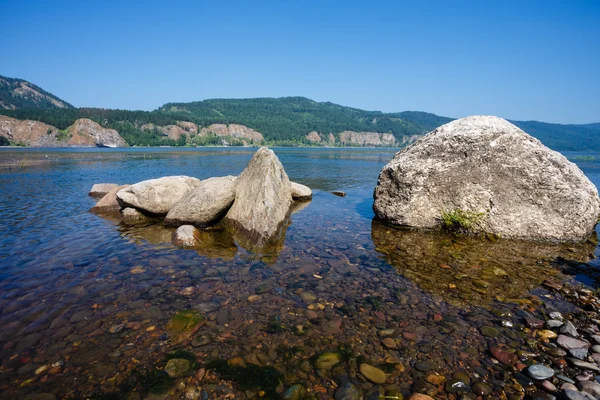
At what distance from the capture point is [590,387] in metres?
3.92

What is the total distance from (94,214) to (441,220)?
1545 centimetres

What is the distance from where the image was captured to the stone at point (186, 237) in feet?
32.0

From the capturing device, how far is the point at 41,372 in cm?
427

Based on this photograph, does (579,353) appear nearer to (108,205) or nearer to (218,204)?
(218,204)

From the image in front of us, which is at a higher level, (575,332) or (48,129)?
(48,129)

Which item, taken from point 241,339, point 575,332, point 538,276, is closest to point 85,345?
point 241,339

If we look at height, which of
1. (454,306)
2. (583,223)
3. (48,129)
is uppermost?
(48,129)

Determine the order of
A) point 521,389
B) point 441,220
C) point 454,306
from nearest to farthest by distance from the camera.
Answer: point 521,389, point 454,306, point 441,220

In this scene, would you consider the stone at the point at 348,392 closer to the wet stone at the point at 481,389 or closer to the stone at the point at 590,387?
the wet stone at the point at 481,389

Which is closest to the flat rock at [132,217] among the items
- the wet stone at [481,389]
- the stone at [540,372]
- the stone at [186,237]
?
the stone at [186,237]

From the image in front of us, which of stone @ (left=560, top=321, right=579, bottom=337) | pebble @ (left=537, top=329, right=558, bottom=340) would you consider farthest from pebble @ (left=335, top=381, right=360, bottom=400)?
stone @ (left=560, top=321, right=579, bottom=337)

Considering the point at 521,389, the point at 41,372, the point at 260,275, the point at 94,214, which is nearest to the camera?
the point at 521,389

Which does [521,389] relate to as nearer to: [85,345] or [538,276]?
[538,276]

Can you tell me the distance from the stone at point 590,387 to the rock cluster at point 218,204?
790cm
